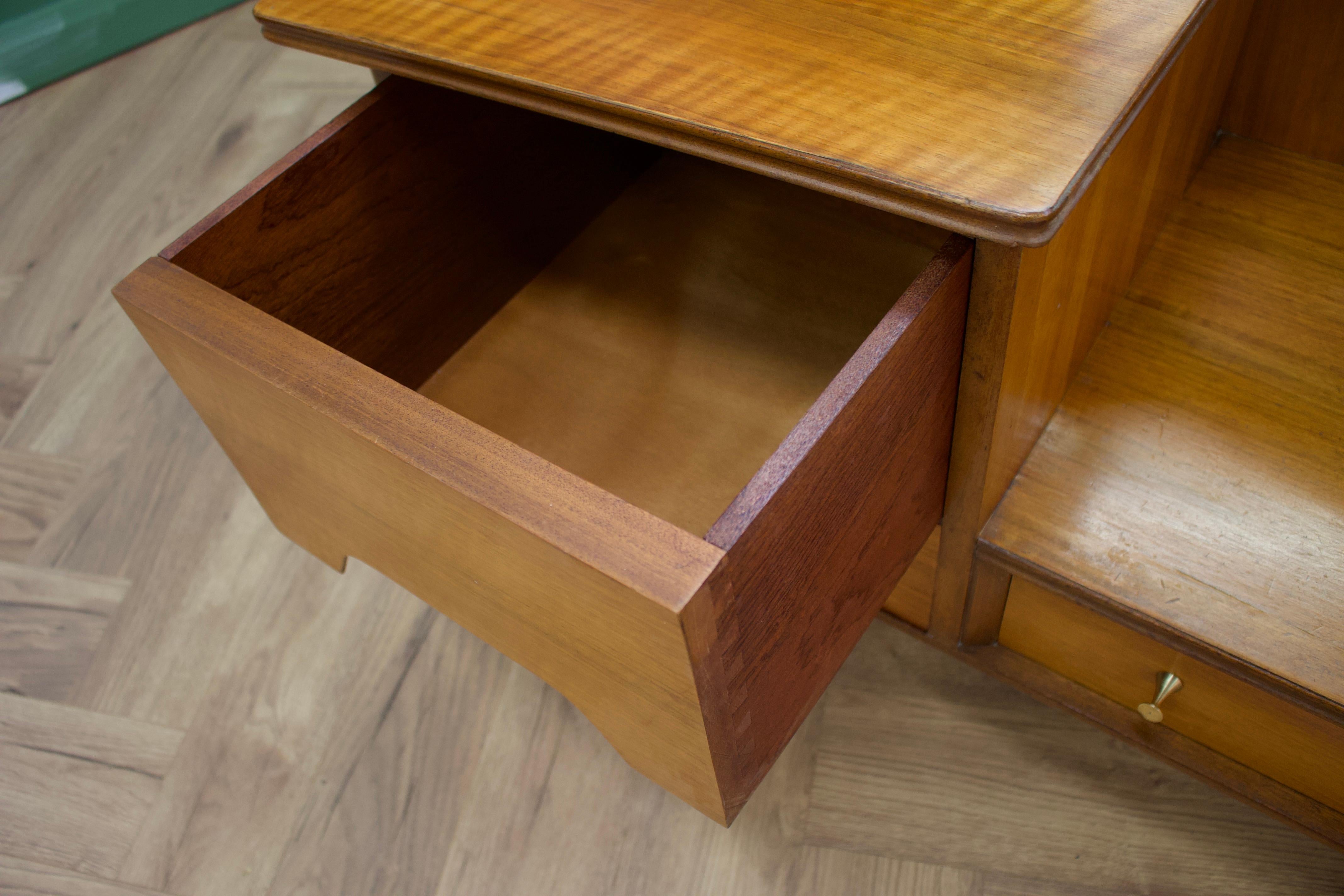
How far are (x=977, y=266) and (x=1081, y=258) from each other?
93mm

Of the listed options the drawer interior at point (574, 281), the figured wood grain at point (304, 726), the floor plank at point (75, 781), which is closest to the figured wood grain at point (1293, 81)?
the drawer interior at point (574, 281)

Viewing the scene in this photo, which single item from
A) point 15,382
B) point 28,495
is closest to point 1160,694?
point 28,495

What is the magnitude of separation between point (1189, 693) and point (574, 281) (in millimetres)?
469

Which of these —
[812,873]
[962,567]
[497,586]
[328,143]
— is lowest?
[812,873]

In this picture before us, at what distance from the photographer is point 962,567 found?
61 centimetres

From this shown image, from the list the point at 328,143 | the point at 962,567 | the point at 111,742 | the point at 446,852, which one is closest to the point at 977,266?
the point at 962,567

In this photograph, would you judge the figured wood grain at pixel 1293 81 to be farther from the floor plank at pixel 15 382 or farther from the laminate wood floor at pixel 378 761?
the floor plank at pixel 15 382

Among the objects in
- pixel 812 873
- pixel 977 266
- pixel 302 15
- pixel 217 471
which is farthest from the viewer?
pixel 217 471

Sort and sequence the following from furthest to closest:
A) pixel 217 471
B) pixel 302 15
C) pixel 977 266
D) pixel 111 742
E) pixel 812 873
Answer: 1. pixel 217 471
2. pixel 111 742
3. pixel 812 873
4. pixel 302 15
5. pixel 977 266

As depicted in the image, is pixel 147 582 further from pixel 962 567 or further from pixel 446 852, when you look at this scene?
pixel 962 567

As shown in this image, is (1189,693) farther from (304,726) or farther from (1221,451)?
(304,726)

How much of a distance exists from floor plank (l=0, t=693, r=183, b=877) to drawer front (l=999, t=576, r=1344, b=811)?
64 cm

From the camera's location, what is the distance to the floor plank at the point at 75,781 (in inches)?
29.0

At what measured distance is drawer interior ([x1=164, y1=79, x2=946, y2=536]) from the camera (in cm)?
59
